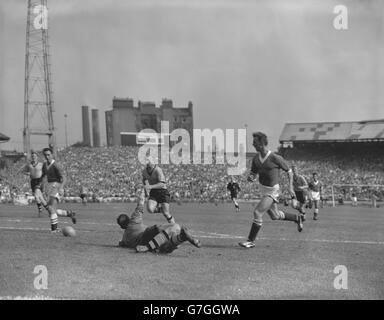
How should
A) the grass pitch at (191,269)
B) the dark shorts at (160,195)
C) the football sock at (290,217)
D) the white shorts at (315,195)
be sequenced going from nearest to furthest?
the grass pitch at (191,269) → the football sock at (290,217) → the dark shorts at (160,195) → the white shorts at (315,195)

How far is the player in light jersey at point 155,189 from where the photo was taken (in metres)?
12.7

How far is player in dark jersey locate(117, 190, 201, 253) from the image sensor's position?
8945 mm

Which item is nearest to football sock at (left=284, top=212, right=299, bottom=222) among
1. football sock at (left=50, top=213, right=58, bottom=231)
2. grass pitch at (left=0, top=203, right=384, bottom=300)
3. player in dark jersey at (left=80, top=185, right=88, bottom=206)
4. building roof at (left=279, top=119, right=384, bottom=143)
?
grass pitch at (left=0, top=203, right=384, bottom=300)

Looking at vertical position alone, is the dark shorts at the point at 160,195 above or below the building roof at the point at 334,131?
below

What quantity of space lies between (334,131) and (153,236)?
5506 cm

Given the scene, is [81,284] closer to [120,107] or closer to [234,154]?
[120,107]

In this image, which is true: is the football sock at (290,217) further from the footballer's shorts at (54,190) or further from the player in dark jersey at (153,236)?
the footballer's shorts at (54,190)

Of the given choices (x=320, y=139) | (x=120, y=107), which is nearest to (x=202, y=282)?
(x=120, y=107)

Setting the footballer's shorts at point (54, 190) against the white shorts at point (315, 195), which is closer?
the footballer's shorts at point (54, 190)

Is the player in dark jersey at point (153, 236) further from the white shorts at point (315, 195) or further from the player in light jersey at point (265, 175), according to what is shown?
the white shorts at point (315, 195)

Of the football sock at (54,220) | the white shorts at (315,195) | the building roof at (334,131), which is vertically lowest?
the white shorts at (315,195)

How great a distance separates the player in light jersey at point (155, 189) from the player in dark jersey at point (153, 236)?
259cm

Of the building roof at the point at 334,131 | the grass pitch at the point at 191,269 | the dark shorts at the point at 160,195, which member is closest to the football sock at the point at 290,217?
the grass pitch at the point at 191,269

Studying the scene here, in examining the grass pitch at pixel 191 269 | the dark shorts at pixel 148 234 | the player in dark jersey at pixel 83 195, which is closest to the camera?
the grass pitch at pixel 191 269
